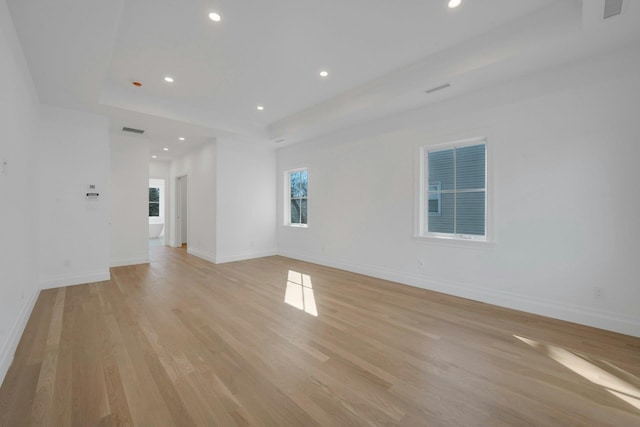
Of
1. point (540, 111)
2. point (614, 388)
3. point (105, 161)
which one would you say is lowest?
point (614, 388)

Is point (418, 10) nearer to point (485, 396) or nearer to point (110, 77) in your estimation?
point (485, 396)

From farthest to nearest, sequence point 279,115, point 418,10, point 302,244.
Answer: point 302,244 → point 279,115 → point 418,10

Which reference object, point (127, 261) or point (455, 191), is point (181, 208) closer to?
point (127, 261)

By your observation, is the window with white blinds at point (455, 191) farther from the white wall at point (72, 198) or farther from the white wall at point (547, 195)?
the white wall at point (72, 198)

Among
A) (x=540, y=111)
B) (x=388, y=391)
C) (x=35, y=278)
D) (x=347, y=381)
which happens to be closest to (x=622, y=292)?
(x=540, y=111)

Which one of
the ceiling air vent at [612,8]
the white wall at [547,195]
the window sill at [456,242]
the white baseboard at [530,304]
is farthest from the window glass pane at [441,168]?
the ceiling air vent at [612,8]

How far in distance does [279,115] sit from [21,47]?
3393mm

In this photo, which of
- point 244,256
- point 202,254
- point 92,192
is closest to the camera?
point 92,192

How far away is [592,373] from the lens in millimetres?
1951

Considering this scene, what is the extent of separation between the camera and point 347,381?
1.83 metres

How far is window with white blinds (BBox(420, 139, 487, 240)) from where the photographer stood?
356 centimetres

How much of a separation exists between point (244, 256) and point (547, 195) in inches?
214

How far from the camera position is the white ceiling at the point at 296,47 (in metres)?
2.32

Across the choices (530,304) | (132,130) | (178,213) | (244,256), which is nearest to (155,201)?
(178,213)
